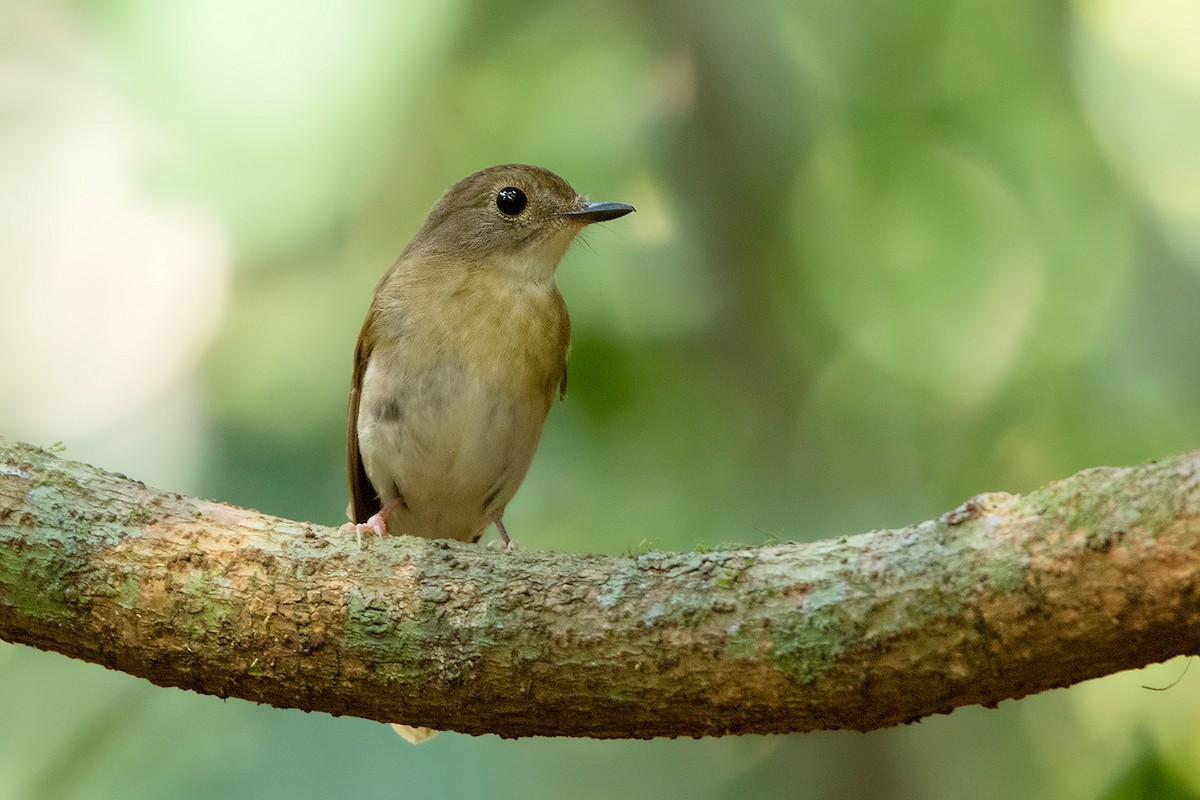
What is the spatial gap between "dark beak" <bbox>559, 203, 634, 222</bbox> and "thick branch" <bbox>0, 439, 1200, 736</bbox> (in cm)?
202

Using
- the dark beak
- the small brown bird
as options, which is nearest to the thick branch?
the small brown bird

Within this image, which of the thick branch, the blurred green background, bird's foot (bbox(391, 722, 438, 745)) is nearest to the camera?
the thick branch

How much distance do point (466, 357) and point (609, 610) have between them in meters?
1.93

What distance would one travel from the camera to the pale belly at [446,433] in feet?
14.8

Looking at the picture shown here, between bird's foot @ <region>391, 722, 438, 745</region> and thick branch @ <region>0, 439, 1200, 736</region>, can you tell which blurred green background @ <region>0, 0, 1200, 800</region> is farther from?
thick branch @ <region>0, 439, 1200, 736</region>

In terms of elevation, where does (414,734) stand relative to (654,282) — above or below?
below

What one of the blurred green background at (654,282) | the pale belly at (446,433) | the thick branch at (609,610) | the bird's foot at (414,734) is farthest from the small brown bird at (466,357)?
the thick branch at (609,610)

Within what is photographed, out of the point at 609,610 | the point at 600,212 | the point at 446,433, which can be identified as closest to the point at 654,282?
the point at 600,212

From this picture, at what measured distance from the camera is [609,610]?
9.00 ft

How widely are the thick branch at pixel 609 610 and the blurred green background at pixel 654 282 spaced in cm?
167

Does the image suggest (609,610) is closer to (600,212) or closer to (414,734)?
(414,734)

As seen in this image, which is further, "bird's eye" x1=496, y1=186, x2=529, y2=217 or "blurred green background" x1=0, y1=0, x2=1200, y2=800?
"bird's eye" x1=496, y1=186, x2=529, y2=217

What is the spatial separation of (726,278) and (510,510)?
131 cm

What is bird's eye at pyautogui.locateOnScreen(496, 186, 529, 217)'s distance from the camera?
16.3ft
